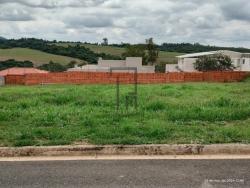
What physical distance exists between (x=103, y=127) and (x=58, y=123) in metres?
1.14

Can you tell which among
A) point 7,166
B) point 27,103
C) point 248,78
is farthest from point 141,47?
point 7,166

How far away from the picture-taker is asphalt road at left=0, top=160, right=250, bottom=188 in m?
6.70

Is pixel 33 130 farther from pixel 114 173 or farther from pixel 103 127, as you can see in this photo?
pixel 114 173

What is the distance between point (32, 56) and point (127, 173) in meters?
100.0

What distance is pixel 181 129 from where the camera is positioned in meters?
9.96

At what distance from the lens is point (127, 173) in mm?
7188

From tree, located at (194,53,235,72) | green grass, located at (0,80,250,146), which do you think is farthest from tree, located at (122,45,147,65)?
green grass, located at (0,80,250,146)

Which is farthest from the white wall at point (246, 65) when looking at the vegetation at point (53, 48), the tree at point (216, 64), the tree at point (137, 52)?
the vegetation at point (53, 48)

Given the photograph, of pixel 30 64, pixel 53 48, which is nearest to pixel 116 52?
pixel 53 48

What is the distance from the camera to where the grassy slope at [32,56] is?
101 m

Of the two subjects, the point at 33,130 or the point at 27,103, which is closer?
the point at 33,130

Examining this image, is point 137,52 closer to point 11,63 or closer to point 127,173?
point 11,63

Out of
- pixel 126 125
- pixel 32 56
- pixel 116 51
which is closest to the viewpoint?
pixel 126 125

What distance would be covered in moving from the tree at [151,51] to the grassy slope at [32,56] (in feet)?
54.5
